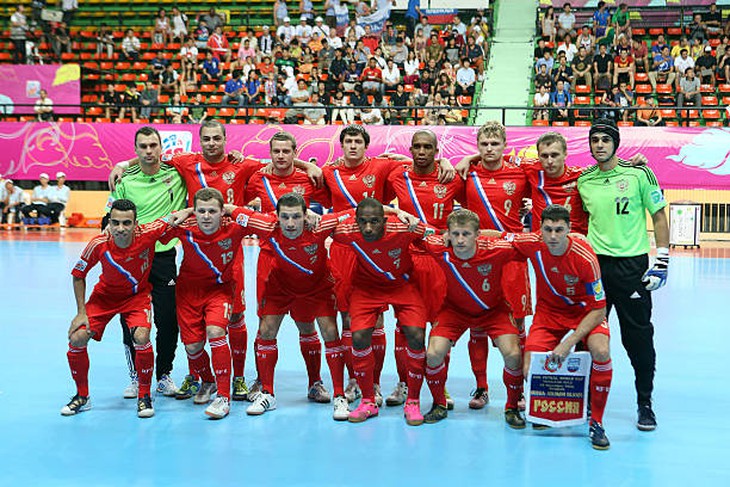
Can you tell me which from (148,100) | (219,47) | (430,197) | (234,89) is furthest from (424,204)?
(219,47)

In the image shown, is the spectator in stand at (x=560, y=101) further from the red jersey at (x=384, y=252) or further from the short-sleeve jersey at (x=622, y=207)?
the red jersey at (x=384, y=252)

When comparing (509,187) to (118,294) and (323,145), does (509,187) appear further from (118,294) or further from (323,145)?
(323,145)

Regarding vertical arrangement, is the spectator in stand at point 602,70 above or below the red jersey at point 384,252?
above

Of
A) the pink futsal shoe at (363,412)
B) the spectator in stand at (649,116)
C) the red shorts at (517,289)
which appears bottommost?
the pink futsal shoe at (363,412)

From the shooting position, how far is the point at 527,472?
464 cm

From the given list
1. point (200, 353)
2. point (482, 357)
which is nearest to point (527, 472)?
point (482, 357)

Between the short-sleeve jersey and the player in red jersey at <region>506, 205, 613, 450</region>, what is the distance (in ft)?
1.11

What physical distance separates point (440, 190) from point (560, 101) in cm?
1509

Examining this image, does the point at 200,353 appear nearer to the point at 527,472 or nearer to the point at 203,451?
the point at 203,451

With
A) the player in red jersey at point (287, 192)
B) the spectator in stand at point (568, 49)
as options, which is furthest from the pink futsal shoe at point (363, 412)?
the spectator in stand at point (568, 49)

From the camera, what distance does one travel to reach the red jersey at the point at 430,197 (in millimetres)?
6184

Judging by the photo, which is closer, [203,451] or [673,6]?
[203,451]

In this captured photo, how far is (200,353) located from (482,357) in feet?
7.43

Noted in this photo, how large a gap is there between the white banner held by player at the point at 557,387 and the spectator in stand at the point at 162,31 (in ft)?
73.6
